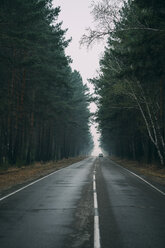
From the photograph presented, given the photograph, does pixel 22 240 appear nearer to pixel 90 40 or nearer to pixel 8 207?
pixel 8 207

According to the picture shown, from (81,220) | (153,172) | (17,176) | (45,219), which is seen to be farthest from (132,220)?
(153,172)

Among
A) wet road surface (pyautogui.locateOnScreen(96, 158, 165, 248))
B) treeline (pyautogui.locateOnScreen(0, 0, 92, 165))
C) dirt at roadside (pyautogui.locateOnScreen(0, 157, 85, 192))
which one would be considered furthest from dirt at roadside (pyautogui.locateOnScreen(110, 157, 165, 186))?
treeline (pyautogui.locateOnScreen(0, 0, 92, 165))

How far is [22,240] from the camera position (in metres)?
6.09

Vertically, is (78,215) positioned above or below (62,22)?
below

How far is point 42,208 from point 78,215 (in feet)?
5.42

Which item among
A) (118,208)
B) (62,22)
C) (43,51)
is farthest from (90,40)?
(62,22)

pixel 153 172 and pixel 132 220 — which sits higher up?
pixel 153 172

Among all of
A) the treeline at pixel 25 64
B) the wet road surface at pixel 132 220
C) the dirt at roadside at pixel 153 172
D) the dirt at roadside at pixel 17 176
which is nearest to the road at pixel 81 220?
the wet road surface at pixel 132 220

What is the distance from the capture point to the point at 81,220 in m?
7.91

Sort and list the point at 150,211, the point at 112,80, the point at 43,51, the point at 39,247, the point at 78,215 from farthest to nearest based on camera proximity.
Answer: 1. the point at 43,51
2. the point at 112,80
3. the point at 150,211
4. the point at 78,215
5. the point at 39,247

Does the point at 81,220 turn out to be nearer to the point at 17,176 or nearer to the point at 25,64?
the point at 17,176

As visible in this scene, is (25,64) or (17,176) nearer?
(17,176)

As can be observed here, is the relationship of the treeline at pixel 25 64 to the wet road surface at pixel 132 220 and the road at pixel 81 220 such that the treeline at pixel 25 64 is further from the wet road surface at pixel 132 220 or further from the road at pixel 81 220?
the wet road surface at pixel 132 220

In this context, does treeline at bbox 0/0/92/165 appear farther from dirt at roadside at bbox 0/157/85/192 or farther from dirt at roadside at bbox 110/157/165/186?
dirt at roadside at bbox 110/157/165/186
